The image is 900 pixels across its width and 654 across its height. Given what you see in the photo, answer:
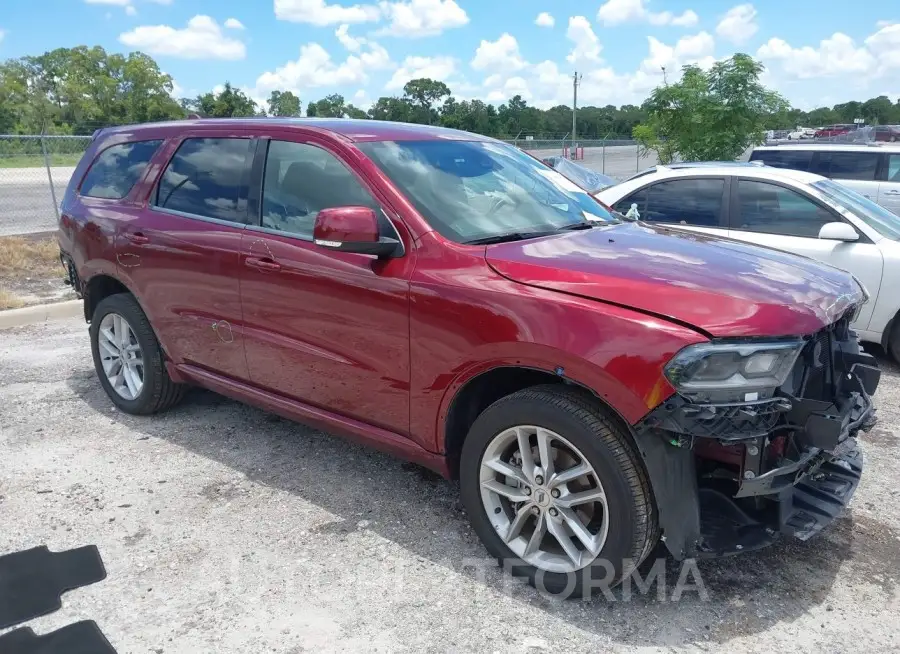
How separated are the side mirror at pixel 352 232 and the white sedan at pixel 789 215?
2.90 meters

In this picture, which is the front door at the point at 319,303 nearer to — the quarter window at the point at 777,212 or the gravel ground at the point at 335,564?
the gravel ground at the point at 335,564

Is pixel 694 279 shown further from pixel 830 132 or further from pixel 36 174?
pixel 830 132

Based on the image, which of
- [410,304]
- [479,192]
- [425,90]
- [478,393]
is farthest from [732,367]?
[425,90]

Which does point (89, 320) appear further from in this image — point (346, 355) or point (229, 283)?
point (346, 355)

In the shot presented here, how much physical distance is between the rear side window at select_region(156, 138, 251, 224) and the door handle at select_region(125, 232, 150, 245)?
8.3 inches

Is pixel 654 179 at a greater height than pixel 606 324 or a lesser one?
greater

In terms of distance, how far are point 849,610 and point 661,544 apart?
0.75 metres

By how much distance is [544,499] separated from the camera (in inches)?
114

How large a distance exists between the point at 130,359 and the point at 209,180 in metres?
1.46

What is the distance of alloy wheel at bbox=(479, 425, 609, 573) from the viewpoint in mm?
2805

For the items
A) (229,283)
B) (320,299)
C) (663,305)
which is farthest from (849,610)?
(229,283)

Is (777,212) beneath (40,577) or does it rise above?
above

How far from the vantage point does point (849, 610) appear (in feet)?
9.27

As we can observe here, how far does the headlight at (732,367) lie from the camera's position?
2438 millimetres
